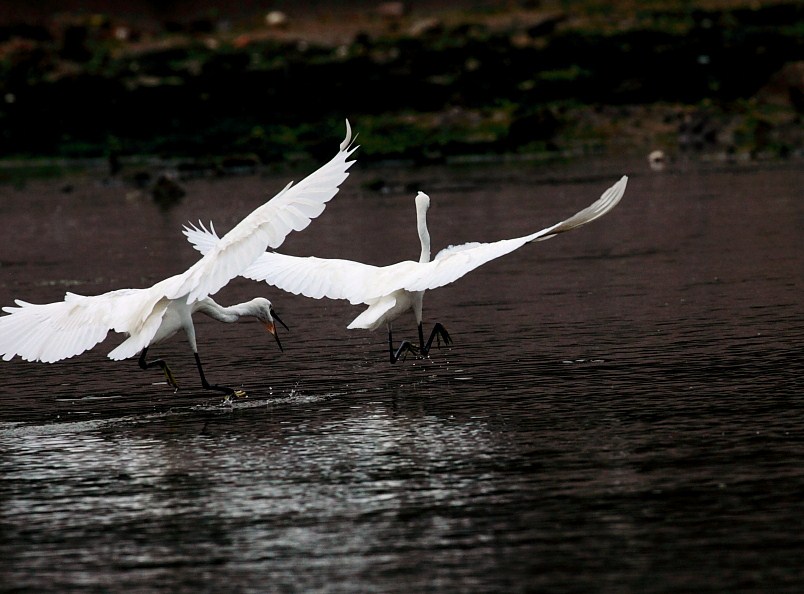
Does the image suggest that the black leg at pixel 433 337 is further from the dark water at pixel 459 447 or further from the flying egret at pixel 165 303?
the flying egret at pixel 165 303

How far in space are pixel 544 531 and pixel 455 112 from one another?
39255mm

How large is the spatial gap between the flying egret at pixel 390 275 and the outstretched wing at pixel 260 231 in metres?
0.66

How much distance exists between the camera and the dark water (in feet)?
28.9

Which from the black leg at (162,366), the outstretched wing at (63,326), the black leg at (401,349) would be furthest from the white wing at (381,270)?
the outstretched wing at (63,326)

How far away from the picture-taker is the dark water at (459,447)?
882cm

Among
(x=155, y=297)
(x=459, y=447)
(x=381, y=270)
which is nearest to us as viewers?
(x=459, y=447)

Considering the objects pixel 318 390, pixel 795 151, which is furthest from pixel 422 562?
pixel 795 151

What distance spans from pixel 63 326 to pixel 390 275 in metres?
2.90

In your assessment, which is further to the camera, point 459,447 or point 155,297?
point 155,297

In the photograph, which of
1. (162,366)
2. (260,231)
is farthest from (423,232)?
(260,231)

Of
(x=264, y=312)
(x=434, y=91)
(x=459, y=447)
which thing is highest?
(x=434, y=91)

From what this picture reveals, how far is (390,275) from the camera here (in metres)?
15.1

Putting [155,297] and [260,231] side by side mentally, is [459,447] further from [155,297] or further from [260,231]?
[155,297]

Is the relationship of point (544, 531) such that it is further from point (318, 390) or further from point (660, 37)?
point (660, 37)
